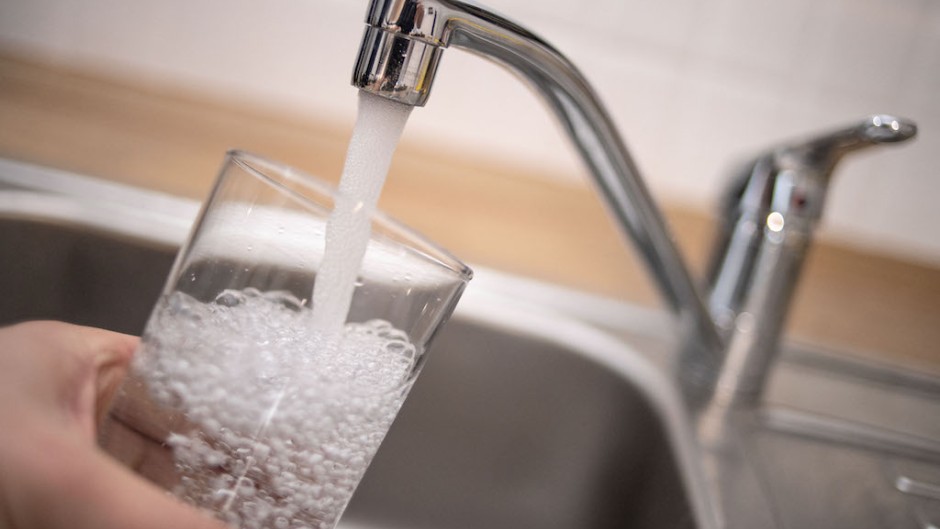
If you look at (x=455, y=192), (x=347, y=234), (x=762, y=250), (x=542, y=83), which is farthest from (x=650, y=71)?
(x=347, y=234)

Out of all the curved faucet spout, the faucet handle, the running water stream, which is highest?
the faucet handle

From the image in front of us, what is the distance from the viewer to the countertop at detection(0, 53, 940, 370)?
0.76 meters

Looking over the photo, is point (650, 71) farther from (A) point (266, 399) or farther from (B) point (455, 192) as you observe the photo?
(A) point (266, 399)

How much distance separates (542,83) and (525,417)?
0.94 ft

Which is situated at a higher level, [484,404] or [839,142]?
[839,142]

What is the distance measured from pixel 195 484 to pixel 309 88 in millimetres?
820

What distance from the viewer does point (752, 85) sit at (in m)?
1.09

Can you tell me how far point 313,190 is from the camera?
11.7 inches

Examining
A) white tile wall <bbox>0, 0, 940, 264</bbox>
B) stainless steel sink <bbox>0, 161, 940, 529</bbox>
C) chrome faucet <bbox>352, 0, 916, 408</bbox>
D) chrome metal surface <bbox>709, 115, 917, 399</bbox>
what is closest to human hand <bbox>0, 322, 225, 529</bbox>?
chrome faucet <bbox>352, 0, 916, 408</bbox>

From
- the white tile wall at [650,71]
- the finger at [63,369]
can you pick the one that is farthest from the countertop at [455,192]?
the finger at [63,369]

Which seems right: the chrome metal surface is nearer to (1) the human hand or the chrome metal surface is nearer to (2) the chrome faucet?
(2) the chrome faucet

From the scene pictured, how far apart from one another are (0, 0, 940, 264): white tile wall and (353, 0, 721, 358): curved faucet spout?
522mm

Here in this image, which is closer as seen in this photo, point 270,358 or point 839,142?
point 270,358

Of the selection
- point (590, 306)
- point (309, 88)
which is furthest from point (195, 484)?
point (309, 88)
